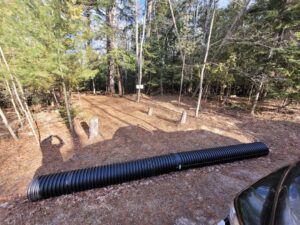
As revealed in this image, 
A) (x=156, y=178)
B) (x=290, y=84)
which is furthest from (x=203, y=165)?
(x=290, y=84)

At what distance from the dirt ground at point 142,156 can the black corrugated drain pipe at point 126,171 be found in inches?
5.3

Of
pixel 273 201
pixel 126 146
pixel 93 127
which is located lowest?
pixel 126 146

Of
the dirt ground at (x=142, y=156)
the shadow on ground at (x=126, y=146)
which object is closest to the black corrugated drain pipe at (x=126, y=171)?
the dirt ground at (x=142, y=156)

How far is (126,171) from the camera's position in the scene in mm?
3281

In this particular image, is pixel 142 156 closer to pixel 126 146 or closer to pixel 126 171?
pixel 126 146

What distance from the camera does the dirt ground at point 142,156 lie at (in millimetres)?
2637

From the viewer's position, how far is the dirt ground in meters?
2.64

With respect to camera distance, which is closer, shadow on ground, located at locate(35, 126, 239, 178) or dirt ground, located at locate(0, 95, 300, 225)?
dirt ground, located at locate(0, 95, 300, 225)

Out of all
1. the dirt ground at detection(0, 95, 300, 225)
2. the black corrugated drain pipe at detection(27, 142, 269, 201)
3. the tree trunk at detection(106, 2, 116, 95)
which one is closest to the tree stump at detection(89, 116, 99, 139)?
the dirt ground at detection(0, 95, 300, 225)

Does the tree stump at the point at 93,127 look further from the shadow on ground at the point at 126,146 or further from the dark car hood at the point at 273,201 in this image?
the dark car hood at the point at 273,201

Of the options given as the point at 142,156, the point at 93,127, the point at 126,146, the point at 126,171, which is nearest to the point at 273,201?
the point at 126,171

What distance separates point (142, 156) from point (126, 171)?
1037mm

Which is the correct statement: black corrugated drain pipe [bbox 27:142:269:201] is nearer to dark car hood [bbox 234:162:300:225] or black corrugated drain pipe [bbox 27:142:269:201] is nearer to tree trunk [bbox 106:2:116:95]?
dark car hood [bbox 234:162:300:225]

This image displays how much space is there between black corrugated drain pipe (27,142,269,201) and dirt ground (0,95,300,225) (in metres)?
0.13
